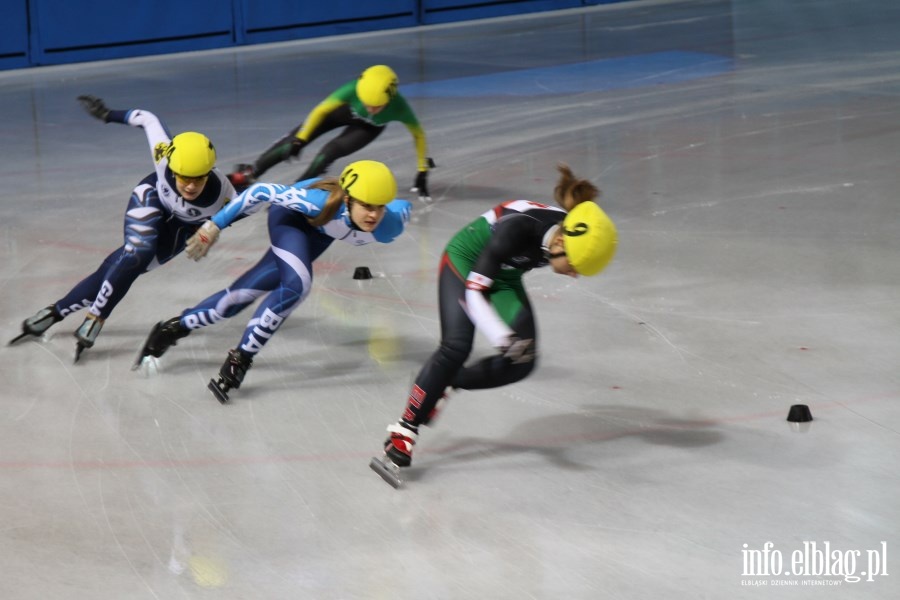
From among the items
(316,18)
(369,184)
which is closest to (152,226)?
(369,184)

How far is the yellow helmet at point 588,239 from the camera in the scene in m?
4.23

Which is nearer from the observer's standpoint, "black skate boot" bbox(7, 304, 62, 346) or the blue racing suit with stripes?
the blue racing suit with stripes

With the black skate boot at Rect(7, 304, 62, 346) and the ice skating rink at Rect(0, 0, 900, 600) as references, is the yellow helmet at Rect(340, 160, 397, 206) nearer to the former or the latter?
the ice skating rink at Rect(0, 0, 900, 600)

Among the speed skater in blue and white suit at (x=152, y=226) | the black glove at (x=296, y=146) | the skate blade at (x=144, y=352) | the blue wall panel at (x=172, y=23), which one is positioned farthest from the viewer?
the blue wall panel at (x=172, y=23)

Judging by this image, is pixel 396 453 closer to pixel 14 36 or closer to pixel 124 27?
pixel 14 36

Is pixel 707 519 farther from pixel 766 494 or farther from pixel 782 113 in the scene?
pixel 782 113

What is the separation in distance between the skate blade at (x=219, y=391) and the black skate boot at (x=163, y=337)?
451mm

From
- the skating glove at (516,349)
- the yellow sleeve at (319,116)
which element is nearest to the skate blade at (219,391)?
the skating glove at (516,349)

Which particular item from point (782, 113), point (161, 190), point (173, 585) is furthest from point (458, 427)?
point (782, 113)

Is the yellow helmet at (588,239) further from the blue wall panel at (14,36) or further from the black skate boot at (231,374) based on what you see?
the blue wall panel at (14,36)

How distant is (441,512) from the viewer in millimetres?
4320

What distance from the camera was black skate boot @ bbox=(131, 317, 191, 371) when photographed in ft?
18.8

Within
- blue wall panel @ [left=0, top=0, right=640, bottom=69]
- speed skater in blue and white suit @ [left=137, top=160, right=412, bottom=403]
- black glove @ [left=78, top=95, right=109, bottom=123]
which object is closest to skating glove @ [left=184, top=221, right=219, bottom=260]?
speed skater in blue and white suit @ [left=137, top=160, right=412, bottom=403]

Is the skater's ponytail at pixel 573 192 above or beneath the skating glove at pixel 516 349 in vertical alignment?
above
